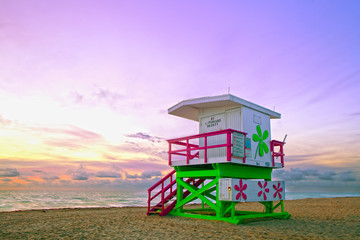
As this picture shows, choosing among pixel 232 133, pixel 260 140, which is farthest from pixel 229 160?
pixel 260 140

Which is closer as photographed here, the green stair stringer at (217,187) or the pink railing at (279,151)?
the green stair stringer at (217,187)

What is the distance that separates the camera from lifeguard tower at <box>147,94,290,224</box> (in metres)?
12.3

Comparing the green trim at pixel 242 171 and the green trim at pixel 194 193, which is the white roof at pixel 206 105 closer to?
the green trim at pixel 242 171

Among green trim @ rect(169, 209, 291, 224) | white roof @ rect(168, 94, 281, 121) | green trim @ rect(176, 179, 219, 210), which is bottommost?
green trim @ rect(169, 209, 291, 224)

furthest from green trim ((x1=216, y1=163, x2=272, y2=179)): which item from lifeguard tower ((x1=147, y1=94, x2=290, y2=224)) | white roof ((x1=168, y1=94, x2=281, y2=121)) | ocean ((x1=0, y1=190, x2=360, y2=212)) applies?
ocean ((x1=0, y1=190, x2=360, y2=212))

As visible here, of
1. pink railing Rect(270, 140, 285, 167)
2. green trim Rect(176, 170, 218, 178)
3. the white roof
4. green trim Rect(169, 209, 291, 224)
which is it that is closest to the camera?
green trim Rect(169, 209, 291, 224)

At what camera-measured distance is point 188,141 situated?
1390 centimetres

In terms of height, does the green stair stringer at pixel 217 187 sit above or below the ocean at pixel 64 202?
above

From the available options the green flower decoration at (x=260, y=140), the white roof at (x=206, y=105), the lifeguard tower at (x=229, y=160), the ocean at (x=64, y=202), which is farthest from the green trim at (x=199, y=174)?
the ocean at (x=64, y=202)

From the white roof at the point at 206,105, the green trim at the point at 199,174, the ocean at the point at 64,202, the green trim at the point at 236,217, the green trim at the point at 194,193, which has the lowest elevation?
the ocean at the point at 64,202

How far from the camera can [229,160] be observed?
39.0ft

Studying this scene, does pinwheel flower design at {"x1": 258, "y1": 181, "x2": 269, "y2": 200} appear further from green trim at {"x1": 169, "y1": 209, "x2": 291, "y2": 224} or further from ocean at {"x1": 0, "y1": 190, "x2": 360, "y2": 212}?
ocean at {"x1": 0, "y1": 190, "x2": 360, "y2": 212}

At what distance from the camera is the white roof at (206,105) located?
13.5 meters

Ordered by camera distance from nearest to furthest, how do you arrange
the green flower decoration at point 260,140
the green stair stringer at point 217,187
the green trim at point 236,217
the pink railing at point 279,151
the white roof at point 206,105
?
the green trim at point 236,217 → the green stair stringer at point 217,187 → the white roof at point 206,105 → the green flower decoration at point 260,140 → the pink railing at point 279,151
